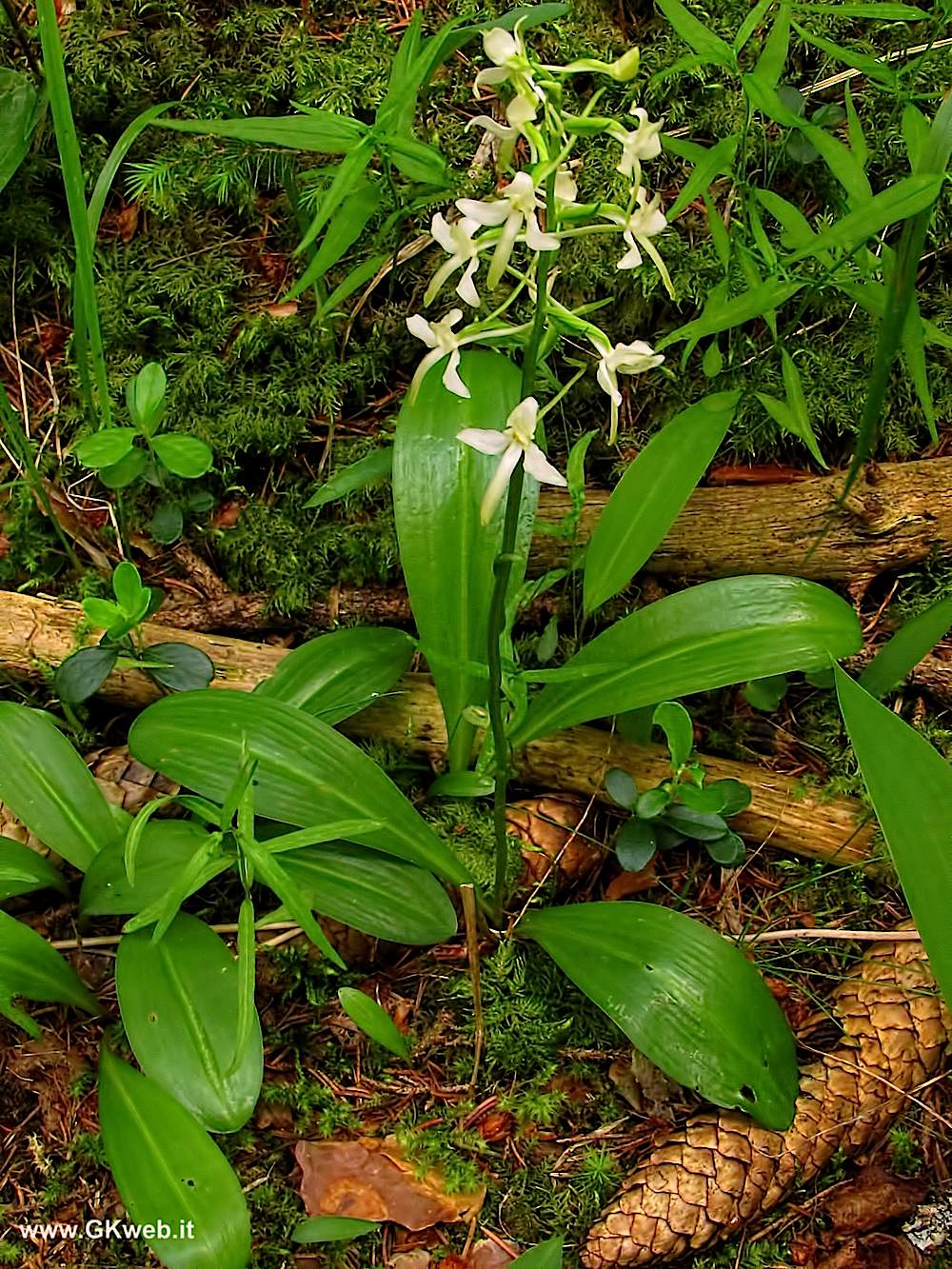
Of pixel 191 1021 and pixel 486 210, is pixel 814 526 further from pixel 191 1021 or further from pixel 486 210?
pixel 191 1021

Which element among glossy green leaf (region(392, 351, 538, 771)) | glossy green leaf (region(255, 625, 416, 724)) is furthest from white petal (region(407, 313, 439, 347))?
glossy green leaf (region(255, 625, 416, 724))

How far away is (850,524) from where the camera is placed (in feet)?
6.66

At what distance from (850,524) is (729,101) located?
91 centimetres

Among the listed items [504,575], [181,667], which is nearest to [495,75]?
[504,575]

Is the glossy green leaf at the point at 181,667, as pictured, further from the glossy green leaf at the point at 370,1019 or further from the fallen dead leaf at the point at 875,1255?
the fallen dead leaf at the point at 875,1255

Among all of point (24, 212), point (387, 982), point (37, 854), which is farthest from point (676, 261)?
point (37, 854)

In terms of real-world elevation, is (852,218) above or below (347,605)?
above

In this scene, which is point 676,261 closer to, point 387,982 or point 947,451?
point 947,451

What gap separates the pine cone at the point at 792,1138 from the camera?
1.50 m

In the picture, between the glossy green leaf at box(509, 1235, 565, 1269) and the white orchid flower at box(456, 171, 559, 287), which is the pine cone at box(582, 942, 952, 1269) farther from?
the white orchid flower at box(456, 171, 559, 287)

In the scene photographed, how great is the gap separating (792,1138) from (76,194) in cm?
188

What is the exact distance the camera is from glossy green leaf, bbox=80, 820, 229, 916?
1.65m

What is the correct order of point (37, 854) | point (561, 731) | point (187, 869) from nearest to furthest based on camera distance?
point (187, 869) < point (37, 854) < point (561, 731)

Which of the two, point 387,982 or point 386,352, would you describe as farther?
point 386,352
